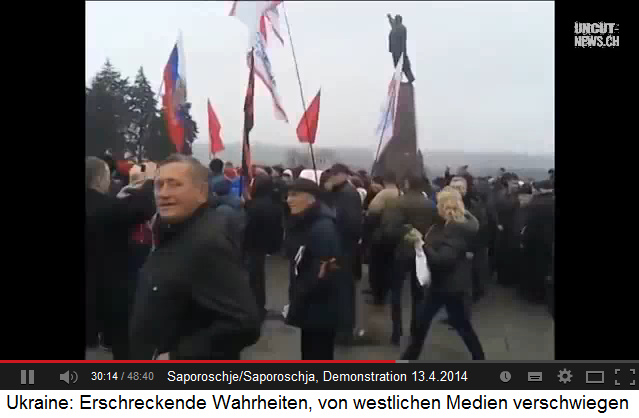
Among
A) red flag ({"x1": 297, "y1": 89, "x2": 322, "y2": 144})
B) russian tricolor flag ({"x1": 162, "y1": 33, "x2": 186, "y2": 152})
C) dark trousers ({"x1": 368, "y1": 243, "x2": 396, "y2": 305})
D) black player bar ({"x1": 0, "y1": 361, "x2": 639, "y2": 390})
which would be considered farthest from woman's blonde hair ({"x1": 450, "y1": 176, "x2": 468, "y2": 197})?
russian tricolor flag ({"x1": 162, "y1": 33, "x2": 186, "y2": 152})

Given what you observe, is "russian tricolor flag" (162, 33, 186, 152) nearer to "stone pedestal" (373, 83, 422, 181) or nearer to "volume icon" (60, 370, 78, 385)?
"stone pedestal" (373, 83, 422, 181)

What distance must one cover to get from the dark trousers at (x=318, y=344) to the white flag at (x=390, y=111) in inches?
34.1

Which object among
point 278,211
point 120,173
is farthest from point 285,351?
point 120,173

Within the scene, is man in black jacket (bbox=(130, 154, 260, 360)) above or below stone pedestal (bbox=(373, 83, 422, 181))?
below

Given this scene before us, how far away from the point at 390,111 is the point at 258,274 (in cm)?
91

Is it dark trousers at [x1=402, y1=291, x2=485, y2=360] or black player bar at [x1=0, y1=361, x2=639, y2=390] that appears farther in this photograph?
dark trousers at [x1=402, y1=291, x2=485, y2=360]

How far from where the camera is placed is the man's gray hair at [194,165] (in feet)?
9.75

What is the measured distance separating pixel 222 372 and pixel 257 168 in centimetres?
88

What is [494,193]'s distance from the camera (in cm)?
310

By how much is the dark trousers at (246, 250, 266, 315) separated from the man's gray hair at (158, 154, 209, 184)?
38 cm

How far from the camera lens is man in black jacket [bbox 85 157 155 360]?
3.08 meters

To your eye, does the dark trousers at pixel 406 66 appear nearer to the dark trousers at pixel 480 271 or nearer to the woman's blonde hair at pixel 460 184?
the woman's blonde hair at pixel 460 184

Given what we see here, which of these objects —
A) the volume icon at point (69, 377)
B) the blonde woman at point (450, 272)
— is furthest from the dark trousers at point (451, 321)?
the volume icon at point (69, 377)
